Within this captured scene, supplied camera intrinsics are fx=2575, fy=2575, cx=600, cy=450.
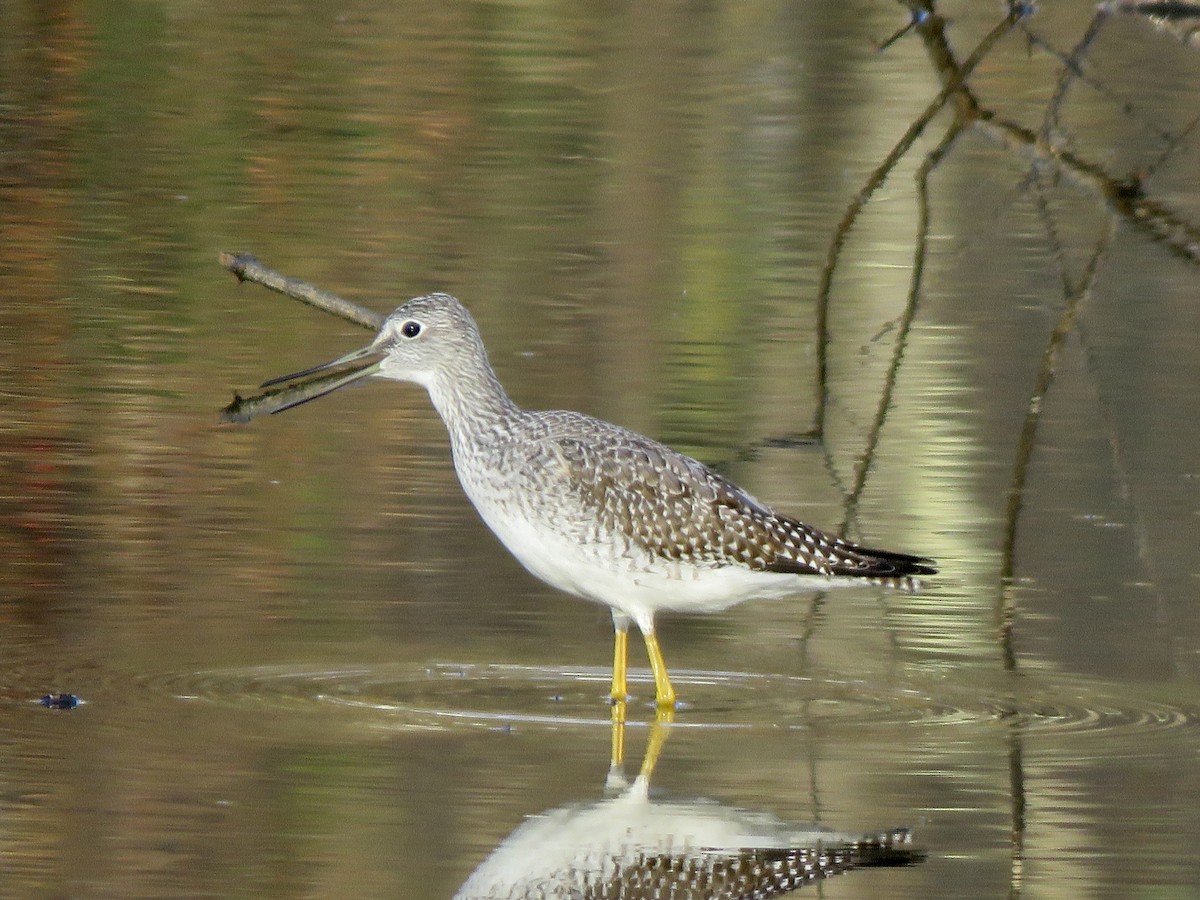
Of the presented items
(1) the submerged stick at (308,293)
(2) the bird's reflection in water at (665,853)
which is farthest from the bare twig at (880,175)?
(2) the bird's reflection in water at (665,853)

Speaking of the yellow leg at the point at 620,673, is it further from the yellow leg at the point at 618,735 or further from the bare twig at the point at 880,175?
the bare twig at the point at 880,175

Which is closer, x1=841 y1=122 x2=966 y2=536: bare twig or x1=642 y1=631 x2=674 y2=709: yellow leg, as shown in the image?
x1=642 y1=631 x2=674 y2=709: yellow leg

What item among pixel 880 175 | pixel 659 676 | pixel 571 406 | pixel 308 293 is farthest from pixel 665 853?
pixel 880 175

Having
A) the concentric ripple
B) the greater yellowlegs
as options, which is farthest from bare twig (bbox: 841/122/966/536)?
the concentric ripple

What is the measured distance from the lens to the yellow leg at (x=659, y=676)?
7.86m

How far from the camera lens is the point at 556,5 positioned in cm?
2608

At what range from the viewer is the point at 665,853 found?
Answer: 6395 mm

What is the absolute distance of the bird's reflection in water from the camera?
6098mm

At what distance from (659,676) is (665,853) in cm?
152

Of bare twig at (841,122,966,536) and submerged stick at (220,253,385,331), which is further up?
submerged stick at (220,253,385,331)

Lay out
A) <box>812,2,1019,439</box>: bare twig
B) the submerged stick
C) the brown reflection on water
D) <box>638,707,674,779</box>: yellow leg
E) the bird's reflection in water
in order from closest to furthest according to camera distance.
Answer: the bird's reflection in water → the brown reflection on water → <box>638,707,674,779</box>: yellow leg → the submerged stick → <box>812,2,1019,439</box>: bare twig

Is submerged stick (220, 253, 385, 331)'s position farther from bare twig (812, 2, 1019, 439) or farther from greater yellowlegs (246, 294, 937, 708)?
bare twig (812, 2, 1019, 439)

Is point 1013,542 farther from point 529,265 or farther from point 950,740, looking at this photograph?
point 529,265

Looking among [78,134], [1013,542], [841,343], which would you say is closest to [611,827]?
[1013,542]
